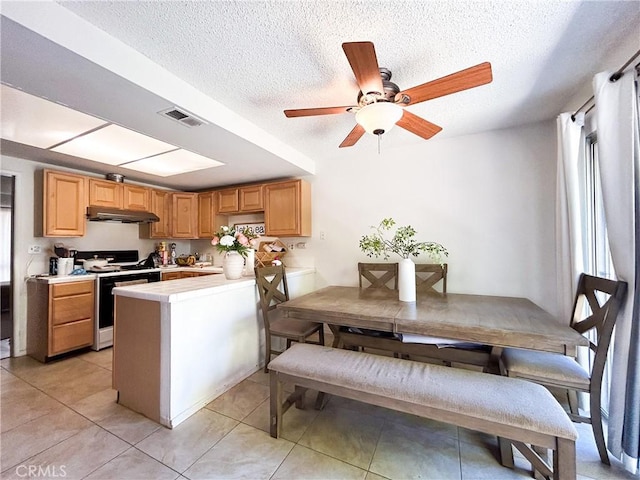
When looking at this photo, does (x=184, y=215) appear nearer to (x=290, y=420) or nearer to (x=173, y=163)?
(x=173, y=163)

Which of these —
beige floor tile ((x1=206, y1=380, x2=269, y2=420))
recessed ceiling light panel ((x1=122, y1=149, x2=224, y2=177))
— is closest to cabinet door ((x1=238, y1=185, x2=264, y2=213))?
recessed ceiling light panel ((x1=122, y1=149, x2=224, y2=177))

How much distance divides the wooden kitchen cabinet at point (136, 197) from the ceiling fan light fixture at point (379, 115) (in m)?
3.59

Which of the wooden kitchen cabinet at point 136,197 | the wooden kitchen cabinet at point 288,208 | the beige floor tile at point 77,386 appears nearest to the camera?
the beige floor tile at point 77,386

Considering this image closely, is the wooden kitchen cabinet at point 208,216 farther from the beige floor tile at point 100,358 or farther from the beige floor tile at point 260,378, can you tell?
the beige floor tile at point 260,378

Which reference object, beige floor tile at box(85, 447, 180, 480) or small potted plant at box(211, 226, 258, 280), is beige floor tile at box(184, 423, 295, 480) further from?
small potted plant at box(211, 226, 258, 280)

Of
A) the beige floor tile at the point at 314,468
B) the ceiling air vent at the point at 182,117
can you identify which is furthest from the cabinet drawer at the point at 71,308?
the beige floor tile at the point at 314,468

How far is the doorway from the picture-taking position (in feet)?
9.45

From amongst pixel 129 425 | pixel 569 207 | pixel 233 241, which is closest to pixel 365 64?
pixel 233 241

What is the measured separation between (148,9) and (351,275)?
2938 millimetres

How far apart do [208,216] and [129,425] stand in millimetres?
2976

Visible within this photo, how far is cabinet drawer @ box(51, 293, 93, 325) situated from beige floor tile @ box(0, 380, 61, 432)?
0.74 metres

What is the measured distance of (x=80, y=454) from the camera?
1.58 metres

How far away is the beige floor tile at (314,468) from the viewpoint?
1.42m

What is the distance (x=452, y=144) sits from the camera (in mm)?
2861
